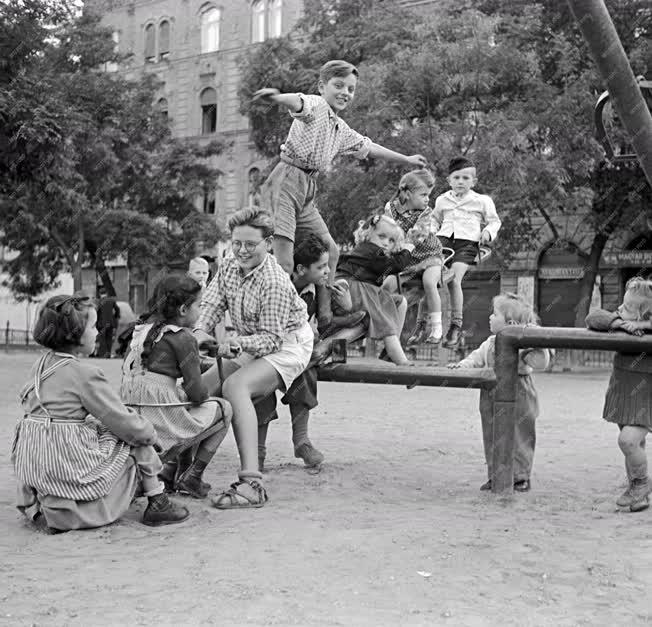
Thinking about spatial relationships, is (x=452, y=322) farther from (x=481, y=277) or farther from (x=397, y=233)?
(x=481, y=277)

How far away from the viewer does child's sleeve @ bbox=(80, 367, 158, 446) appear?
15.1ft

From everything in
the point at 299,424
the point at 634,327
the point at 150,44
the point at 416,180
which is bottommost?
the point at 299,424

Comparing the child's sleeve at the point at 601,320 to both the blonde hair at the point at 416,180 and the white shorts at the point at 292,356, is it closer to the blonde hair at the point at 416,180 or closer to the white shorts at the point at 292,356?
the white shorts at the point at 292,356

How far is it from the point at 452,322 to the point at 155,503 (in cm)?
304

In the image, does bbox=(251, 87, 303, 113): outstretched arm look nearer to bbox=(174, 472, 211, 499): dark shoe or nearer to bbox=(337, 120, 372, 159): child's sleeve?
bbox=(337, 120, 372, 159): child's sleeve

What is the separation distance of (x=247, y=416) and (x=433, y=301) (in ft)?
6.76

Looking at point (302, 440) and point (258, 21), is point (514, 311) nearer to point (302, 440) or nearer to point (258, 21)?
point (302, 440)

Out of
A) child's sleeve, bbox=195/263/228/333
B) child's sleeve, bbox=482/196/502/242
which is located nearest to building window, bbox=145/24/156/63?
child's sleeve, bbox=482/196/502/242

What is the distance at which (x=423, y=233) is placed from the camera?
680 cm

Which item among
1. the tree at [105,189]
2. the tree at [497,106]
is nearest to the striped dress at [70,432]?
the tree at [497,106]

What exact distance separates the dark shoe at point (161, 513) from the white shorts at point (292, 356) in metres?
1.01

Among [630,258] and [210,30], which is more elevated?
[210,30]

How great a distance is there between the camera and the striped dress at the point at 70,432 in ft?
15.1

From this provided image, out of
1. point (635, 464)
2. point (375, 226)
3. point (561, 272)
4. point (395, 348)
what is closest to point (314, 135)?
point (375, 226)
